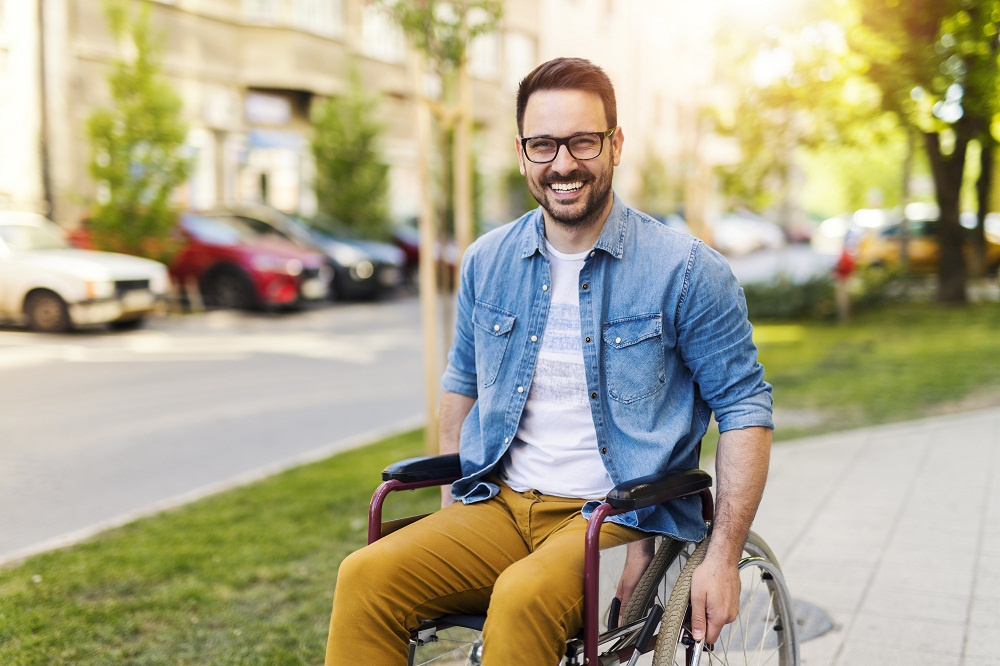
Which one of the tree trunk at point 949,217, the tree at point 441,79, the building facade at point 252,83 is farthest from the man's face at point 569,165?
the tree trunk at point 949,217

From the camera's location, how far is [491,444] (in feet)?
9.85

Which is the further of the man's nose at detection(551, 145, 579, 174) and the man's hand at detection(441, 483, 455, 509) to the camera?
the man's hand at detection(441, 483, 455, 509)

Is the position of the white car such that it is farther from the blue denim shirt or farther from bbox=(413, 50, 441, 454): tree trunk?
the blue denim shirt

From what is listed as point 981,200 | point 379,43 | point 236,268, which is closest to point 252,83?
point 379,43

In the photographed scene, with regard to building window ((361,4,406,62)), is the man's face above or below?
below

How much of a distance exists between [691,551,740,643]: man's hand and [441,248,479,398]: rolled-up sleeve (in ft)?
2.85

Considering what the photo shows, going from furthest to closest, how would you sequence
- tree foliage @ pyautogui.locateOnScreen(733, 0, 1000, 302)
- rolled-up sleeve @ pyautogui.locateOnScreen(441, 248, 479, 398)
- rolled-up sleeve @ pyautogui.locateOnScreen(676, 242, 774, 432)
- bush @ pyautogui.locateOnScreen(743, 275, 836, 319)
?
bush @ pyautogui.locateOnScreen(743, 275, 836, 319), tree foliage @ pyautogui.locateOnScreen(733, 0, 1000, 302), rolled-up sleeve @ pyautogui.locateOnScreen(441, 248, 479, 398), rolled-up sleeve @ pyautogui.locateOnScreen(676, 242, 774, 432)

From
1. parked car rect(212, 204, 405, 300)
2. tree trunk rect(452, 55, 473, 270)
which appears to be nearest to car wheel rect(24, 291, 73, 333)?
parked car rect(212, 204, 405, 300)

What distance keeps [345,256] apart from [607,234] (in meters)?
16.9

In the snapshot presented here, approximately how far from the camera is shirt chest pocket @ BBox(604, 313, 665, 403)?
2824mm

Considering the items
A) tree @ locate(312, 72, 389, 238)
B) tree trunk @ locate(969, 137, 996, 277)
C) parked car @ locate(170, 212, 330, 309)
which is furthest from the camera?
tree @ locate(312, 72, 389, 238)

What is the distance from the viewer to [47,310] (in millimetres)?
13594

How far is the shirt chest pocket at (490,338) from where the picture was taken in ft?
9.81

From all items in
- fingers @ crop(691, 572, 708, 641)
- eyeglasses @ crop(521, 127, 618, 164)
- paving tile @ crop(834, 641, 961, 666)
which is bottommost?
paving tile @ crop(834, 641, 961, 666)
